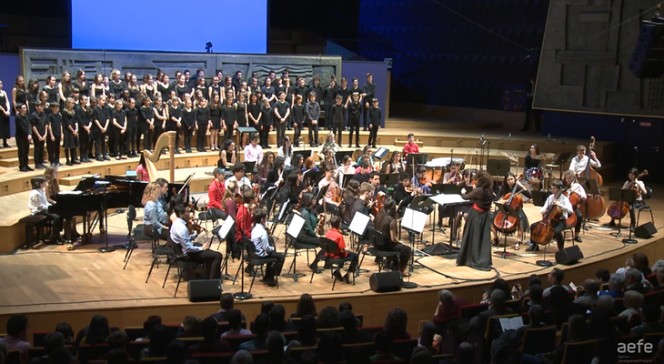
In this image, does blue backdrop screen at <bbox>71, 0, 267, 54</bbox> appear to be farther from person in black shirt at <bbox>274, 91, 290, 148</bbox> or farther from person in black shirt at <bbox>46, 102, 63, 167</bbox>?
person in black shirt at <bbox>46, 102, 63, 167</bbox>

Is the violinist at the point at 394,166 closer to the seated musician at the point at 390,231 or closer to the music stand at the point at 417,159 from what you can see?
the music stand at the point at 417,159

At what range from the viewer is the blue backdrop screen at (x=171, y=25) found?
20.1 meters

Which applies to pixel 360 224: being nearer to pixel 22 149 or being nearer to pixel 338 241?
pixel 338 241

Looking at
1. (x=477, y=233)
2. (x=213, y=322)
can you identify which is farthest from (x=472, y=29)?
(x=213, y=322)

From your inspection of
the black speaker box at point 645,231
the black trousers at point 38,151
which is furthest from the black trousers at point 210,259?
the black speaker box at point 645,231

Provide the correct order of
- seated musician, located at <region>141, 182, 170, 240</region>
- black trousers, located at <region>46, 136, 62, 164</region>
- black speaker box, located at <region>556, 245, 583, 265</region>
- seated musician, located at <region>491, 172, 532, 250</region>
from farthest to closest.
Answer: black trousers, located at <region>46, 136, 62, 164</region>, seated musician, located at <region>491, 172, 532, 250</region>, black speaker box, located at <region>556, 245, 583, 265</region>, seated musician, located at <region>141, 182, 170, 240</region>

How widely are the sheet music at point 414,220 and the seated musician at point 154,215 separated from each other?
3.40 meters

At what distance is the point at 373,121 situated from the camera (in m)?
20.0

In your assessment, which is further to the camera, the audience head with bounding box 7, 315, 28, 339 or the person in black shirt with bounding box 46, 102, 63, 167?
the person in black shirt with bounding box 46, 102, 63, 167

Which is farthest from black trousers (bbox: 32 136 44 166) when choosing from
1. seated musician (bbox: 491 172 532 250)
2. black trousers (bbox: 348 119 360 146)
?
seated musician (bbox: 491 172 532 250)

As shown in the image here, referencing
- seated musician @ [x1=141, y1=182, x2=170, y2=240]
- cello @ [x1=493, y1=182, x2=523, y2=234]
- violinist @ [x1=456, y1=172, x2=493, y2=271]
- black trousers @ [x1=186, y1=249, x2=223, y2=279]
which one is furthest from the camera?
cello @ [x1=493, y1=182, x2=523, y2=234]

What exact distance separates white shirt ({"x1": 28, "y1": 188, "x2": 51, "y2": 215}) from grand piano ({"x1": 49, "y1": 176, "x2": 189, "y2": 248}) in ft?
0.71

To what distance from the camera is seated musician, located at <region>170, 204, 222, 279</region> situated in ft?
33.3

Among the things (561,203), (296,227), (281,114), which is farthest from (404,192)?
(281,114)
